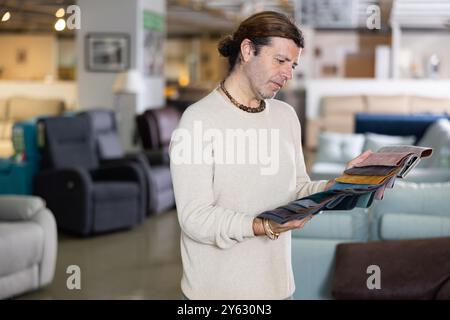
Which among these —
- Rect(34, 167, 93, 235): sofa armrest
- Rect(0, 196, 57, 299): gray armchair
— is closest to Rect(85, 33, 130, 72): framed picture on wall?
Rect(34, 167, 93, 235): sofa armrest

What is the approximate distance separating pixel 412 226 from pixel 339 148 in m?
5.46

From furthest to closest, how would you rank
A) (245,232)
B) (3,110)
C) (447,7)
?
1. (447,7)
2. (3,110)
3. (245,232)

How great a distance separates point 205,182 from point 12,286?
3.38 metres

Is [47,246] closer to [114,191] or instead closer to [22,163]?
[114,191]

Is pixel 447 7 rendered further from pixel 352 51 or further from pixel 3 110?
pixel 3 110

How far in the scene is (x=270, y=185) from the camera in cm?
218

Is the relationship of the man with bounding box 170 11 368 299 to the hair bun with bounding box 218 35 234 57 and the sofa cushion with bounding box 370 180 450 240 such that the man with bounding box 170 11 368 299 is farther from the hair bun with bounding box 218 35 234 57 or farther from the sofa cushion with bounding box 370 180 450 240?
the sofa cushion with bounding box 370 180 450 240

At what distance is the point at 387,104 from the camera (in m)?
15.9

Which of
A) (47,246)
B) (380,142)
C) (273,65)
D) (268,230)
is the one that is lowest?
(47,246)

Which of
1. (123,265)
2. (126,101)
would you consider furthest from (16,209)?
(126,101)

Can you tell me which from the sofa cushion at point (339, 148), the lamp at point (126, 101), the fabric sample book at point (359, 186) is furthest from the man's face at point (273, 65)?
the lamp at point (126, 101)

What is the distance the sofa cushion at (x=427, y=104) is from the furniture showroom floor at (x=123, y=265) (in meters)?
8.79

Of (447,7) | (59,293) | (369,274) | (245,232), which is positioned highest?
(447,7)
